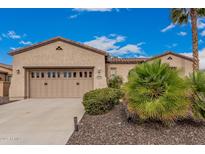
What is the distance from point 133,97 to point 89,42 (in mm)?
13051

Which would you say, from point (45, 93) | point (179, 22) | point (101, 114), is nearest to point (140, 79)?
point (101, 114)

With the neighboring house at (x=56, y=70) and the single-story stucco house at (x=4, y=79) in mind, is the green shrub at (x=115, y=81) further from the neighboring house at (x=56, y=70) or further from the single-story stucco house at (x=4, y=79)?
the single-story stucco house at (x=4, y=79)

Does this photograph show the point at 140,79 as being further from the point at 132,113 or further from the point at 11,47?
the point at 11,47

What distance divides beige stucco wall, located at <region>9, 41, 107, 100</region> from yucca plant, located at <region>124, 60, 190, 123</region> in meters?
10.1

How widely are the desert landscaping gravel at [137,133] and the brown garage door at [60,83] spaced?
989 cm

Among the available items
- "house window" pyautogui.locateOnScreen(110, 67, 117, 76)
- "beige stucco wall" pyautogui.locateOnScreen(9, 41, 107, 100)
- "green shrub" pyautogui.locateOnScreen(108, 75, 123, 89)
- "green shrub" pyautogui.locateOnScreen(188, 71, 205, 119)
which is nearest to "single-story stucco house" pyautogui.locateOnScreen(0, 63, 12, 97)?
"beige stucco wall" pyautogui.locateOnScreen(9, 41, 107, 100)

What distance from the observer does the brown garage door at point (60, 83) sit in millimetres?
16172

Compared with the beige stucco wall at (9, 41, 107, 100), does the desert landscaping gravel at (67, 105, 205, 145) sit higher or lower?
lower

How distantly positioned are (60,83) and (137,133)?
463 inches

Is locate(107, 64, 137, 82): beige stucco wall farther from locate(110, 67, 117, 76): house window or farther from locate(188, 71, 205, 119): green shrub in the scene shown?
locate(188, 71, 205, 119): green shrub

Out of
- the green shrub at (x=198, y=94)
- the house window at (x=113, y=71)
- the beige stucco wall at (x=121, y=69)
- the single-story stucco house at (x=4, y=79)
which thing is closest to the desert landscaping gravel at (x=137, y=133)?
the green shrub at (x=198, y=94)

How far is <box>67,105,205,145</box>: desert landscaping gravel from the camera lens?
513 cm

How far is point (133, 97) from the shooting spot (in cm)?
575
